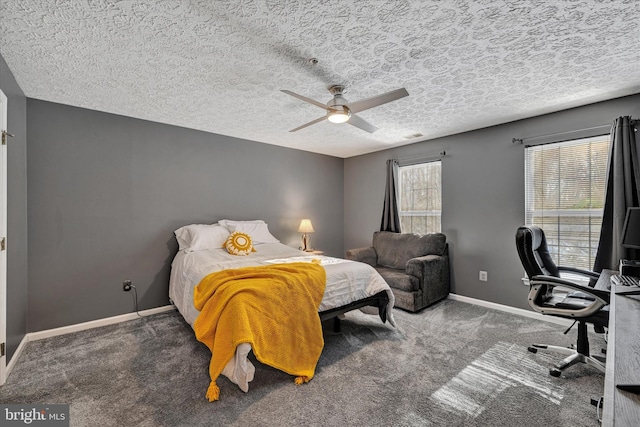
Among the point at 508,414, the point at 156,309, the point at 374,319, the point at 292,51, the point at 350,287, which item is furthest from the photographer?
the point at 156,309

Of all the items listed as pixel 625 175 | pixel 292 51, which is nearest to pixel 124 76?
pixel 292 51

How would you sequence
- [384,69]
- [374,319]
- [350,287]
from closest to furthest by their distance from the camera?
[384,69] < [350,287] < [374,319]

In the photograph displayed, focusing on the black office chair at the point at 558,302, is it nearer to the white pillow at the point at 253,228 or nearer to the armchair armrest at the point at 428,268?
the armchair armrest at the point at 428,268

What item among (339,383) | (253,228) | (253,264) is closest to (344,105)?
(253,264)

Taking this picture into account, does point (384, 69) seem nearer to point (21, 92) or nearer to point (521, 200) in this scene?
point (521, 200)

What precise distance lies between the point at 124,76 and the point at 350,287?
266 centimetres

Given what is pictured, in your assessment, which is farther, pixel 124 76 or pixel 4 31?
pixel 124 76

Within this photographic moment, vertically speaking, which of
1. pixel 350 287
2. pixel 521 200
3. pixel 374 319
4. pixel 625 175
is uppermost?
pixel 625 175

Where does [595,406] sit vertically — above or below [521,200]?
below

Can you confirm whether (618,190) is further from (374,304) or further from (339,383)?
(339,383)

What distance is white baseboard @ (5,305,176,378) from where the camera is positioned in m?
2.49

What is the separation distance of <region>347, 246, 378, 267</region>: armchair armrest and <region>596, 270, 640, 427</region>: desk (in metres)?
3.05

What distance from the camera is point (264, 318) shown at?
2016mm

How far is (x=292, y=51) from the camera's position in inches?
80.2
